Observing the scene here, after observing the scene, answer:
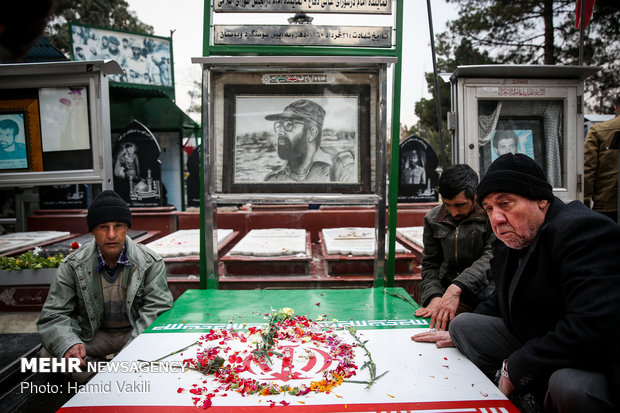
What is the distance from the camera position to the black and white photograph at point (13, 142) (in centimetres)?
320

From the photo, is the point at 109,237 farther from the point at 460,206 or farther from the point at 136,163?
the point at 136,163

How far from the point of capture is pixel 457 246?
2.73 meters

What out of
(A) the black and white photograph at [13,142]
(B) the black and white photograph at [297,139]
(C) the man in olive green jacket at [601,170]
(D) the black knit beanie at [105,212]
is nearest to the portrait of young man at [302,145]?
(B) the black and white photograph at [297,139]

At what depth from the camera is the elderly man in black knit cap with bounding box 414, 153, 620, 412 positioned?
1421 millimetres

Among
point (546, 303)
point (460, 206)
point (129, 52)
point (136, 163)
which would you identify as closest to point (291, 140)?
point (460, 206)

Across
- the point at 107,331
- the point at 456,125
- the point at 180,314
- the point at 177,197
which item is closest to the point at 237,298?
the point at 180,314

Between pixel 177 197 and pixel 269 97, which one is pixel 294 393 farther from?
pixel 177 197

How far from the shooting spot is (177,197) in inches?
483

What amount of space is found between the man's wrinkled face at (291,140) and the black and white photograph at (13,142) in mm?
2138

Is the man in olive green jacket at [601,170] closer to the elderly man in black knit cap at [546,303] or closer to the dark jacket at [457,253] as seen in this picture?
the dark jacket at [457,253]

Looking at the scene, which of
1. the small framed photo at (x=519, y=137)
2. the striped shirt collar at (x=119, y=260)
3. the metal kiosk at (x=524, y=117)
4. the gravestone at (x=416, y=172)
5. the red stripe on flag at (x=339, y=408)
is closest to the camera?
the red stripe on flag at (x=339, y=408)

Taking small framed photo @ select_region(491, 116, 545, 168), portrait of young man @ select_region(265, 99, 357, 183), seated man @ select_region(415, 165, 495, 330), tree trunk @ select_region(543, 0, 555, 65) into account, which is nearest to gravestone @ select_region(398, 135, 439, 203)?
small framed photo @ select_region(491, 116, 545, 168)

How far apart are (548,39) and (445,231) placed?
11.0m

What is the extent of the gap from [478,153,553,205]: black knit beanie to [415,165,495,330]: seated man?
2.79 feet
